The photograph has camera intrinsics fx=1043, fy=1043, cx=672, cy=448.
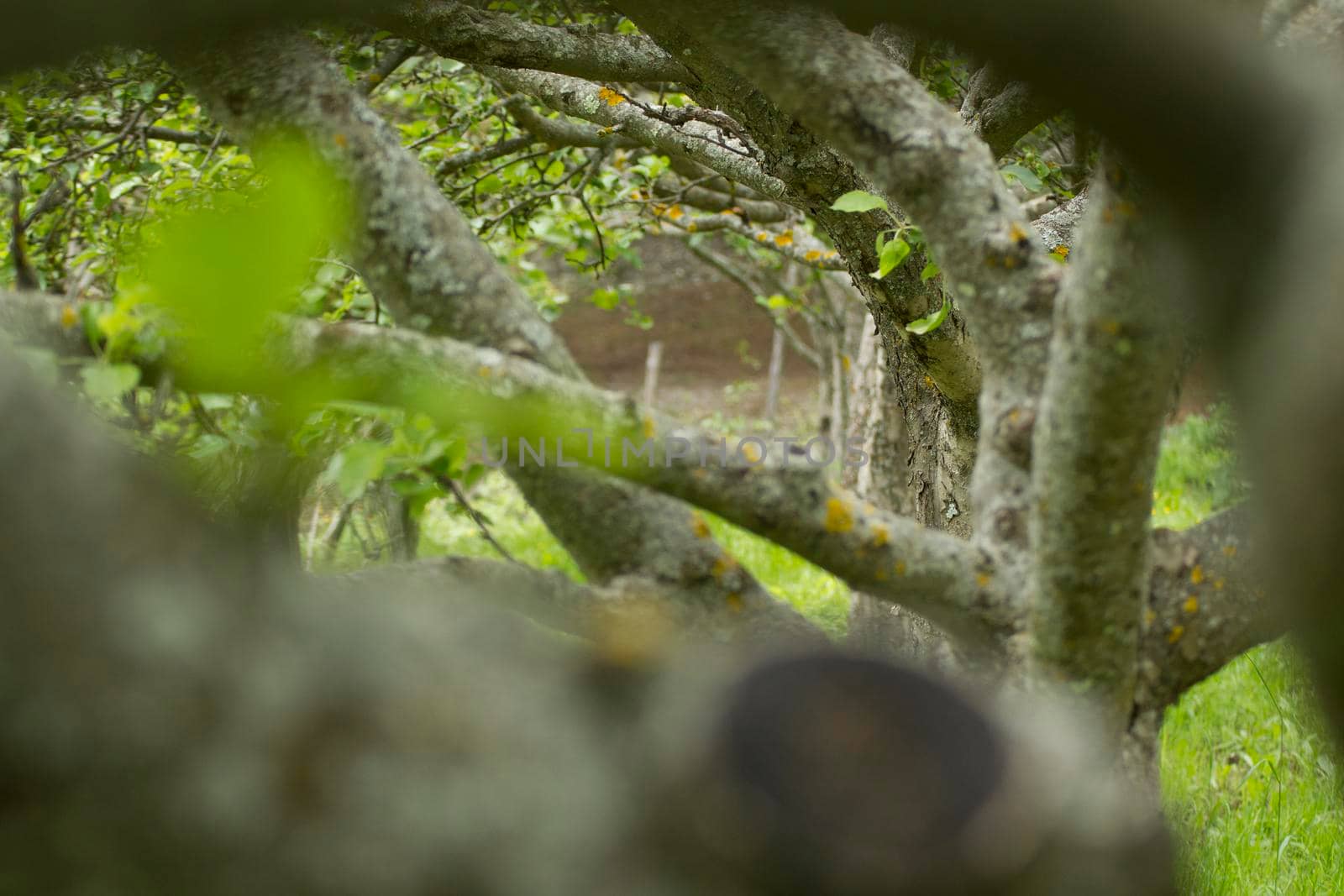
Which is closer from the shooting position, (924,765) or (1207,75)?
(924,765)

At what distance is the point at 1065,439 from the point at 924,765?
479 millimetres

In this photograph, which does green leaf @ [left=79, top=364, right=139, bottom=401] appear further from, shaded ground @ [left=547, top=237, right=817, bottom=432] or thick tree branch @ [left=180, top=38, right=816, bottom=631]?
shaded ground @ [left=547, top=237, right=817, bottom=432]

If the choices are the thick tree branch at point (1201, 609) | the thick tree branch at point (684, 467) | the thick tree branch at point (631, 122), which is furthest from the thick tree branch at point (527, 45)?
the thick tree branch at point (1201, 609)

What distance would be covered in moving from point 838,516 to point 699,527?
0.15m

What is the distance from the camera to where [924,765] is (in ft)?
2.32

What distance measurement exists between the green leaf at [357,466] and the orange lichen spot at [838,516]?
48 cm

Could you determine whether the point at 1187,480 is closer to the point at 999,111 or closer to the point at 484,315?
the point at 999,111

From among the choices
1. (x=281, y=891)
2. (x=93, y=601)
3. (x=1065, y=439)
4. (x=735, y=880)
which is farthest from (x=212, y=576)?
(x=1065, y=439)

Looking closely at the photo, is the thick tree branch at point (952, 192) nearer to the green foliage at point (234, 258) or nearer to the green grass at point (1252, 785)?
the green foliage at point (234, 258)

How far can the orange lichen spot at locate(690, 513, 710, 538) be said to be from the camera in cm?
115

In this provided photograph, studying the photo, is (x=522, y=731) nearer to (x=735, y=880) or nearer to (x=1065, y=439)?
(x=735, y=880)

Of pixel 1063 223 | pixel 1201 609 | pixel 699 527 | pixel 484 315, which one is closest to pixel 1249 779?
pixel 1063 223

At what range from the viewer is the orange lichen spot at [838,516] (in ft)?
3.72

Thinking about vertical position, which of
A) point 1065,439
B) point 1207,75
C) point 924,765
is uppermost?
point 1207,75
